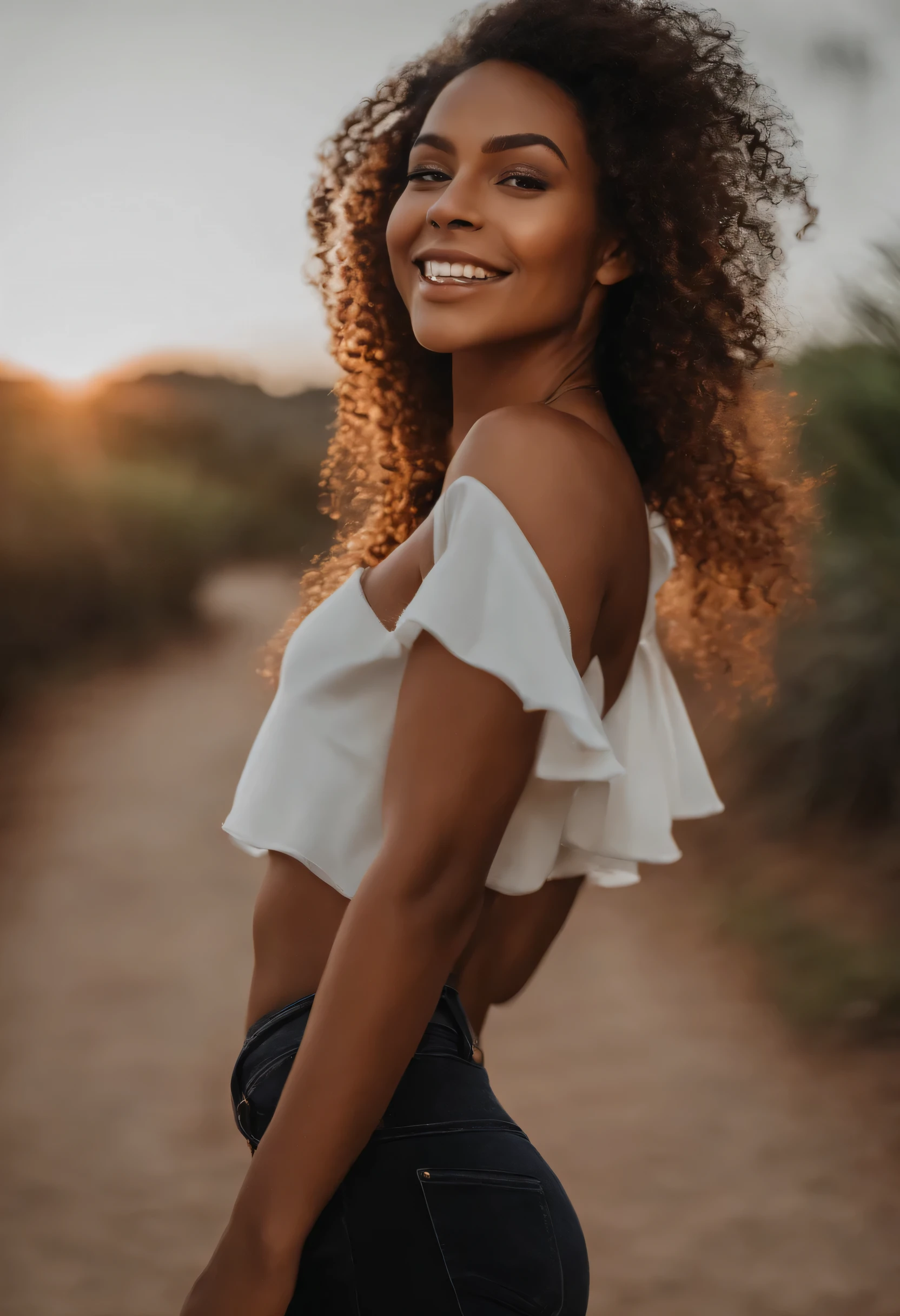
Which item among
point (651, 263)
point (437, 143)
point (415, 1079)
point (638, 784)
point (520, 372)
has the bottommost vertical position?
point (415, 1079)

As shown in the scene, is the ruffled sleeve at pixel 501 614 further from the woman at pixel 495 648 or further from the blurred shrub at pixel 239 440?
the blurred shrub at pixel 239 440

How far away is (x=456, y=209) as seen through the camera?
1.00 metres

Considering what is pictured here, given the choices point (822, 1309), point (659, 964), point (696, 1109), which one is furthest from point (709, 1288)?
point (659, 964)

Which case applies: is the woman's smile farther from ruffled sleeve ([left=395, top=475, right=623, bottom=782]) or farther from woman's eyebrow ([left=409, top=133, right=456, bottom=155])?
ruffled sleeve ([left=395, top=475, right=623, bottom=782])

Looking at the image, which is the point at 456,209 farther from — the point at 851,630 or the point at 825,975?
the point at 851,630

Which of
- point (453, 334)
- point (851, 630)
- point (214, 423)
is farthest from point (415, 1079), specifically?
point (214, 423)

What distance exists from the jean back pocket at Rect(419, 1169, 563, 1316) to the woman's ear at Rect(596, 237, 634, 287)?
2.69 ft

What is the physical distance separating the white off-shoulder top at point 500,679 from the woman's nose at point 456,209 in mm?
279

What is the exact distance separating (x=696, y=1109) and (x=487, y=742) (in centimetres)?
241

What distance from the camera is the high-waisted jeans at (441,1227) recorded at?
0.80m

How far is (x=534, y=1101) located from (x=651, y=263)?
2.47 m

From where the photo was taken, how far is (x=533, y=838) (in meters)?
0.99

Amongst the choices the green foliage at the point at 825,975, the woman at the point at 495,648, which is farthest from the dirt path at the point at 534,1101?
the woman at the point at 495,648

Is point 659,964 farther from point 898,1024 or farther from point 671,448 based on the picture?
point 671,448
